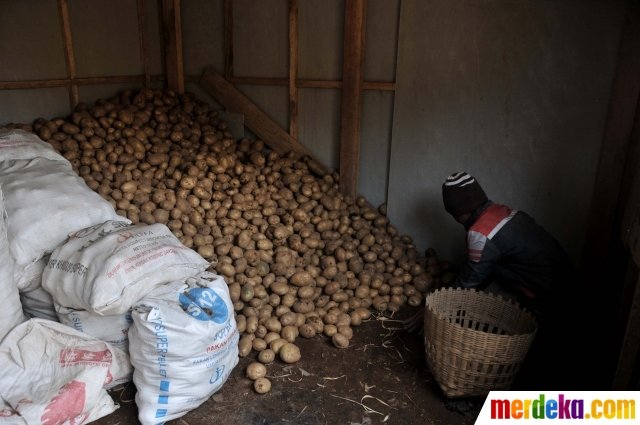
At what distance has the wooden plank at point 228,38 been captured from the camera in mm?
5391

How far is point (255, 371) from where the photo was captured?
10.2ft

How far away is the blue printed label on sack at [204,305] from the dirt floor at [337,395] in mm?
559

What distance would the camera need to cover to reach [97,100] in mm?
4965

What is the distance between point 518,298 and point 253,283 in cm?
197

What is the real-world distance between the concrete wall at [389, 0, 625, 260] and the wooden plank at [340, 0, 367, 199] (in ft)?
1.34

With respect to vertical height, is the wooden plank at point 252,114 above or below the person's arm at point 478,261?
above

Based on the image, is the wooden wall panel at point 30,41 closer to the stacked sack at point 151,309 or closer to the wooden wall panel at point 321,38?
the stacked sack at point 151,309

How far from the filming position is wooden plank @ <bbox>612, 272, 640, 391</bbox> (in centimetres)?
220

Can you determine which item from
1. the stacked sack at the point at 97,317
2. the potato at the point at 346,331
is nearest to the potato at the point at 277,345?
the stacked sack at the point at 97,317

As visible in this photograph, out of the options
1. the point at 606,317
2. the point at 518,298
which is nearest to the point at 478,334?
the point at 518,298

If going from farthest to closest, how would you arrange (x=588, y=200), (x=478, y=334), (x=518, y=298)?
(x=588, y=200) → (x=518, y=298) → (x=478, y=334)

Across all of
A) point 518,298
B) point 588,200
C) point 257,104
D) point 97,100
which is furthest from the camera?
point 257,104

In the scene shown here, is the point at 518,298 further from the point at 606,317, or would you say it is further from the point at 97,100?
the point at 97,100

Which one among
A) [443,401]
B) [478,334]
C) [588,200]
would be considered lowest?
[443,401]
